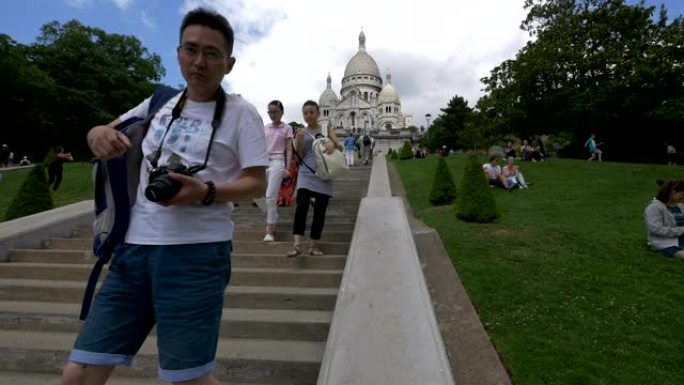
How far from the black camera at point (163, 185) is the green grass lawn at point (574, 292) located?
8.62 feet

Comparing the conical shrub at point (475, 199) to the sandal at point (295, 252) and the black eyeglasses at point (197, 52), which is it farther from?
the black eyeglasses at point (197, 52)

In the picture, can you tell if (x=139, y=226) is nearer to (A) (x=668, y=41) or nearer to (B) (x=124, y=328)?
(B) (x=124, y=328)

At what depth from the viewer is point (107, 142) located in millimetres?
1513

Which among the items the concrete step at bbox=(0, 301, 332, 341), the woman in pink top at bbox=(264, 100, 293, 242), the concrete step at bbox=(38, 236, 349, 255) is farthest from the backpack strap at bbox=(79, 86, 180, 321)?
the woman in pink top at bbox=(264, 100, 293, 242)

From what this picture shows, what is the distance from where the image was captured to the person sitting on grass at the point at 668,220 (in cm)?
534

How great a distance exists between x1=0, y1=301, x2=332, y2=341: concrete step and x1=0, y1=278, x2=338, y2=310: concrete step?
0.07m

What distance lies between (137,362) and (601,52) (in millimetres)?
25610

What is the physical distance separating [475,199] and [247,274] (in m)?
5.00

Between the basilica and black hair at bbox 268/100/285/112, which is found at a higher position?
the basilica

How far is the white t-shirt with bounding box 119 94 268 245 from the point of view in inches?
60.0

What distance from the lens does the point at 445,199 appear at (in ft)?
32.8

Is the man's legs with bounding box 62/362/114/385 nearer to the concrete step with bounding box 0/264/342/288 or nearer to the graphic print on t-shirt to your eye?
the graphic print on t-shirt

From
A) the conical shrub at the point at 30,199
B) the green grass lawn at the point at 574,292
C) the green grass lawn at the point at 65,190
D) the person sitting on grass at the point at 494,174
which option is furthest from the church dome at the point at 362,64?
the conical shrub at the point at 30,199

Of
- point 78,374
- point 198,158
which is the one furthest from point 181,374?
point 198,158
